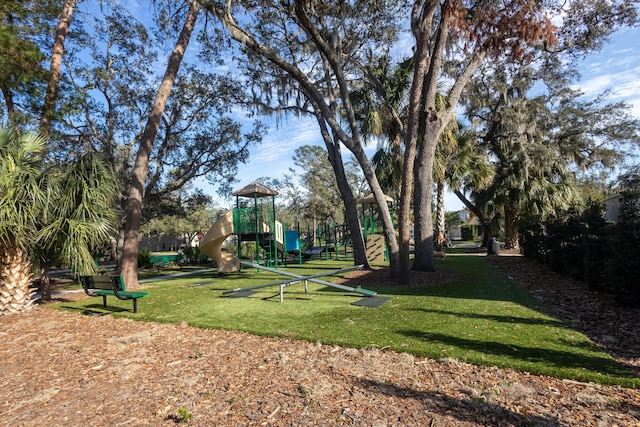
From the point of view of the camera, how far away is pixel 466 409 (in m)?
2.92

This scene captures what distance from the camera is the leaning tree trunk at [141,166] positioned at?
11031mm

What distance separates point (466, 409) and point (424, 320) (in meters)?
2.72

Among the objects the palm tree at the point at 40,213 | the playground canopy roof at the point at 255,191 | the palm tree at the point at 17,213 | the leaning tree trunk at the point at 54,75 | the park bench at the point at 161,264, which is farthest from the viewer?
the park bench at the point at 161,264

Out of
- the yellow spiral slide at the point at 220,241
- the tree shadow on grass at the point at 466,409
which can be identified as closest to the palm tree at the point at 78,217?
the tree shadow on grass at the point at 466,409

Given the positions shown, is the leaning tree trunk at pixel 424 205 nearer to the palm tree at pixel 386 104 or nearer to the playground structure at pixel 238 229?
the palm tree at pixel 386 104

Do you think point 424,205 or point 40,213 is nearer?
point 40,213

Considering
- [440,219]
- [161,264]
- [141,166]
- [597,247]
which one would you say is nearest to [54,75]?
[141,166]

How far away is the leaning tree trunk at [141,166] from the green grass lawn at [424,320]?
2073mm

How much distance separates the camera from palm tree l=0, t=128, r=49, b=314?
22.1 feet

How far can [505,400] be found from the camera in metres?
3.04

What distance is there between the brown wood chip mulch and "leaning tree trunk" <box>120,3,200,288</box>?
6.33 meters

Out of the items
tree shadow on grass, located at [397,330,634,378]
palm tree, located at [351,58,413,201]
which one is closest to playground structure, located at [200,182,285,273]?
palm tree, located at [351,58,413,201]

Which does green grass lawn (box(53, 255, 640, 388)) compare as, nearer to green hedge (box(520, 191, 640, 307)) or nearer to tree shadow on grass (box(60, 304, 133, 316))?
tree shadow on grass (box(60, 304, 133, 316))

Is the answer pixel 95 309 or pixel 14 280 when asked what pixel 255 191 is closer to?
pixel 95 309
